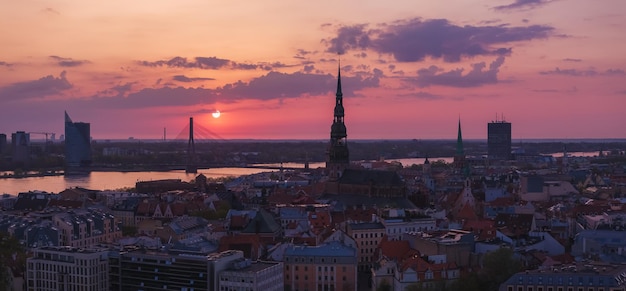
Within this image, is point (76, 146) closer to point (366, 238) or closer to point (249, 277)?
point (366, 238)

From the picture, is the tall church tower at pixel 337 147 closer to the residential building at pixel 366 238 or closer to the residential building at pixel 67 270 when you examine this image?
the residential building at pixel 366 238

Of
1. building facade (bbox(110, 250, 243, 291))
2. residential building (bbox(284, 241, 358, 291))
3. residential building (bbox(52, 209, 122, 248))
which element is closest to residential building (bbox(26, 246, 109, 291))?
building facade (bbox(110, 250, 243, 291))

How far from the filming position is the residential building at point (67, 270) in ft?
73.6

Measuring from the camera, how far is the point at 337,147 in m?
45.2

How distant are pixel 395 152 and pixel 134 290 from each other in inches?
5274

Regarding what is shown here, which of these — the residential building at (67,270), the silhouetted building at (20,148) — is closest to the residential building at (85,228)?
the residential building at (67,270)

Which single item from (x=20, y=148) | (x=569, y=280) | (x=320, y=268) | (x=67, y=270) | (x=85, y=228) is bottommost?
(x=320, y=268)

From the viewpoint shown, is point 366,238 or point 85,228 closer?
point 366,238

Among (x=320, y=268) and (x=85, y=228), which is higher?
(x=85, y=228)

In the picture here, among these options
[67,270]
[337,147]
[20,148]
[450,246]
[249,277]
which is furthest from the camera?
[20,148]

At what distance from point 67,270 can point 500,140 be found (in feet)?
302

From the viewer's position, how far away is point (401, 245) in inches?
1017

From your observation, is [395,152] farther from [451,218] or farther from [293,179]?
[451,218]

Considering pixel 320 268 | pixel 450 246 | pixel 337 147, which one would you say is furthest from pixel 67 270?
pixel 337 147
